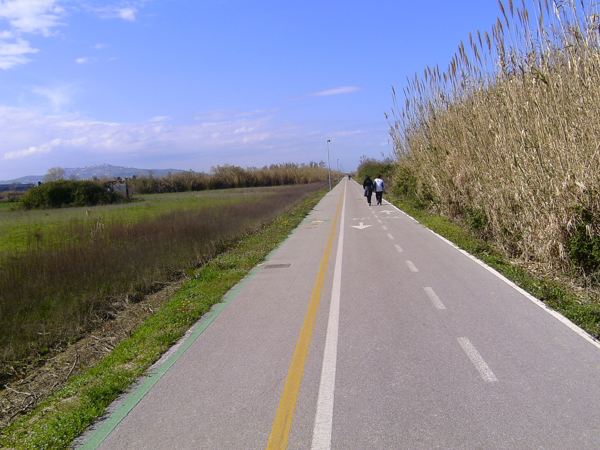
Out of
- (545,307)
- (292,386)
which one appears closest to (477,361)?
(292,386)

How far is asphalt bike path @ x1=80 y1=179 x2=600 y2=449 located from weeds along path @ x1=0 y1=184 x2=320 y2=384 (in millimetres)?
2963

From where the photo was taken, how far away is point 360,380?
5379mm

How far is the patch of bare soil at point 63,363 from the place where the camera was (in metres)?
6.27

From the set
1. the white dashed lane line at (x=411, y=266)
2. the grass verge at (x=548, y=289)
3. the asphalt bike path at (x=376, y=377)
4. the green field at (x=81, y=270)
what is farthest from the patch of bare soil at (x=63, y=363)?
the grass verge at (x=548, y=289)

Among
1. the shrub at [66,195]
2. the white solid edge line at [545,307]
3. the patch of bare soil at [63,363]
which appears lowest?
the patch of bare soil at [63,363]

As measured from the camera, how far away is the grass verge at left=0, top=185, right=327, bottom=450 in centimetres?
466

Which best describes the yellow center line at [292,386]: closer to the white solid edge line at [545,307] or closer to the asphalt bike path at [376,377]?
the asphalt bike path at [376,377]

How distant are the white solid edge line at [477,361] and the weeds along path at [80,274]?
6196mm

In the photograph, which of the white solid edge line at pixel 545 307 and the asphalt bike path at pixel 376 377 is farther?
the white solid edge line at pixel 545 307

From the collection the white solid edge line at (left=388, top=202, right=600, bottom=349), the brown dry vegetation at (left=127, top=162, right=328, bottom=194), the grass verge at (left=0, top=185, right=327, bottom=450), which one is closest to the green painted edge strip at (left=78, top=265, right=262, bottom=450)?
the grass verge at (left=0, top=185, right=327, bottom=450)

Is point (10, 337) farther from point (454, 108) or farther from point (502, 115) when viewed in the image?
point (454, 108)

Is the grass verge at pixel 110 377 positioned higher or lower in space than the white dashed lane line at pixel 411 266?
lower

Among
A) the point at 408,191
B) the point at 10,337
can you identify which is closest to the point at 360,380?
the point at 10,337

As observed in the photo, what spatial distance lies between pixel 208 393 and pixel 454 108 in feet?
59.4
